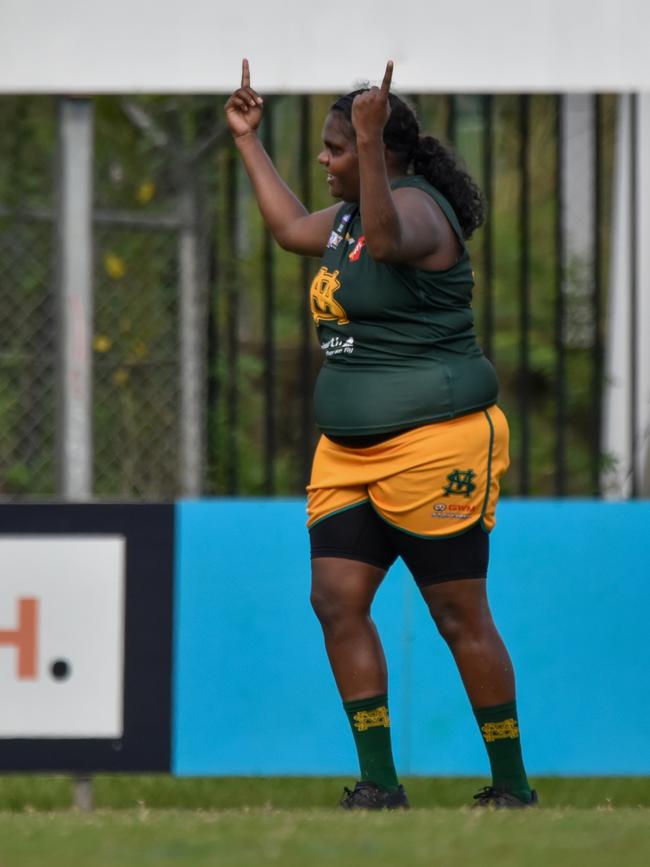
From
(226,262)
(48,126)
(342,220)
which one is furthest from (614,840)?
(48,126)

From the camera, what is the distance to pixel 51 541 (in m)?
4.87

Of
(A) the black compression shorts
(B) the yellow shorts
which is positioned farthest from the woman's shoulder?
(A) the black compression shorts

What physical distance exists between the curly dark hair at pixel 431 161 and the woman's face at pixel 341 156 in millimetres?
41

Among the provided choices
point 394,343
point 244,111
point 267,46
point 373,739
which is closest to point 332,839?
point 373,739

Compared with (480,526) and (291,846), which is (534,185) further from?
(291,846)

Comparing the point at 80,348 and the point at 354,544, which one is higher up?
the point at 80,348

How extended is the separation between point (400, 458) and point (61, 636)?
5.22ft

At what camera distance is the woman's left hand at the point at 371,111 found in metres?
3.47

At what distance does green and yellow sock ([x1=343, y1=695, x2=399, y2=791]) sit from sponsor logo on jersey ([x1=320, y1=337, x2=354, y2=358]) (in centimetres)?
80

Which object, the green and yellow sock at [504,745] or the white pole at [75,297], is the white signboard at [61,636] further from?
the green and yellow sock at [504,745]

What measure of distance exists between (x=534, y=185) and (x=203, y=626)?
5510mm

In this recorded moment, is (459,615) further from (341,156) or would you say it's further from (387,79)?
(387,79)

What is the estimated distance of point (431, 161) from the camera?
387cm

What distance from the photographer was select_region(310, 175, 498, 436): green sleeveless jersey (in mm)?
3688
